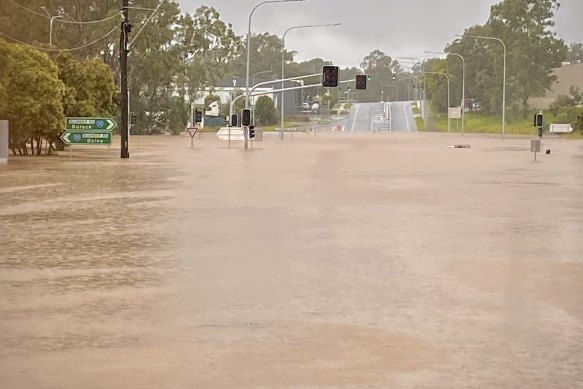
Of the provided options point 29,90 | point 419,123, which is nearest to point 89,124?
point 29,90

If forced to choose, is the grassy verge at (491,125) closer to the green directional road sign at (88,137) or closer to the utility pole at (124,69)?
the utility pole at (124,69)

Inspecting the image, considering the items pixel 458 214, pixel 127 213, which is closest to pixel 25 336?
pixel 127 213

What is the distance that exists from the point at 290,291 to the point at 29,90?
39.5 meters

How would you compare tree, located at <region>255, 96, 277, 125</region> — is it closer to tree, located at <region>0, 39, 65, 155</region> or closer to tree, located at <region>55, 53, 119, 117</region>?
tree, located at <region>55, 53, 119, 117</region>

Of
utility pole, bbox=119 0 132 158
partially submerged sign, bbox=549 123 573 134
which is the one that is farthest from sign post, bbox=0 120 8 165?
partially submerged sign, bbox=549 123 573 134

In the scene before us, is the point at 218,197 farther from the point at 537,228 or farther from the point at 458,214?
the point at 537,228

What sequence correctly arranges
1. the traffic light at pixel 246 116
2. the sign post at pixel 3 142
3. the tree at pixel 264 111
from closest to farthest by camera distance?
the sign post at pixel 3 142 < the traffic light at pixel 246 116 < the tree at pixel 264 111

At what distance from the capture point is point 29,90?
50031mm

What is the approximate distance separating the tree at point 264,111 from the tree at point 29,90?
113m

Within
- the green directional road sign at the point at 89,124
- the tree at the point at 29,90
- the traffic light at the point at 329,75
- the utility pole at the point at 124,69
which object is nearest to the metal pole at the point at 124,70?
the utility pole at the point at 124,69

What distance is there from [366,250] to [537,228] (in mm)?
4820

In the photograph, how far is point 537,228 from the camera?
66.2ft

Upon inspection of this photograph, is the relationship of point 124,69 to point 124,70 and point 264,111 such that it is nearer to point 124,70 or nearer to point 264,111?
point 124,70

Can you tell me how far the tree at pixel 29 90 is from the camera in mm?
49500
